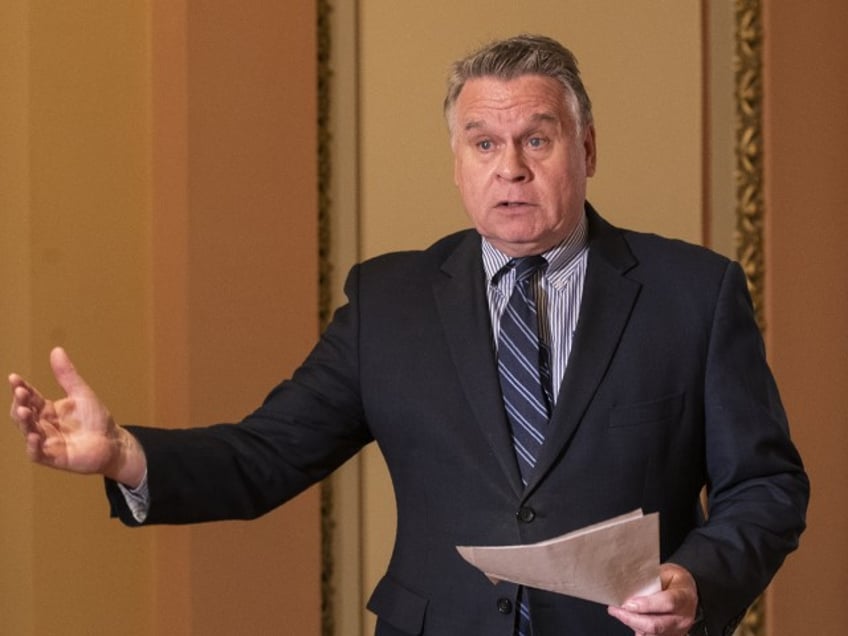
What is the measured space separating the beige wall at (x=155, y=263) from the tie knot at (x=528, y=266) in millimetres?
1170

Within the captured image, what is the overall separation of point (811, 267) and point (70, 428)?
224 centimetres

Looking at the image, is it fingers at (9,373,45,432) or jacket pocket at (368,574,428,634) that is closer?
fingers at (9,373,45,432)

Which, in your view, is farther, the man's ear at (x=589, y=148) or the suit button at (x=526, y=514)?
the man's ear at (x=589, y=148)

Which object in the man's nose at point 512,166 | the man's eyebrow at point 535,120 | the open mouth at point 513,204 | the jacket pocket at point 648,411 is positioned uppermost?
the man's eyebrow at point 535,120

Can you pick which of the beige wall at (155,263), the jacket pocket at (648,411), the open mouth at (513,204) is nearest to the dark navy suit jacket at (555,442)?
the jacket pocket at (648,411)

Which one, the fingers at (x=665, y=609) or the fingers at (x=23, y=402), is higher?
the fingers at (x=23, y=402)

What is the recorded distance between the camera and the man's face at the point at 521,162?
2152 mm

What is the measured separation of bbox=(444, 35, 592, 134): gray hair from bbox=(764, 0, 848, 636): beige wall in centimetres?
158

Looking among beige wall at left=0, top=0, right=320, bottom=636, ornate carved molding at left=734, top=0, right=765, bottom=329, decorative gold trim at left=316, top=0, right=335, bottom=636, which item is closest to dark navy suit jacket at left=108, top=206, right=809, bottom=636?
beige wall at left=0, top=0, right=320, bottom=636

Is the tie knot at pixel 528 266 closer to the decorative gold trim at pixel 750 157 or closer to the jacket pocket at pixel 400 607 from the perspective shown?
the jacket pocket at pixel 400 607

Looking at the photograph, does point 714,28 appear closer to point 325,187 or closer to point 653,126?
point 653,126

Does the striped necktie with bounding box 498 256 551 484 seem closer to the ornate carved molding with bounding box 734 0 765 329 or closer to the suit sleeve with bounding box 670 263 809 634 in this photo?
the suit sleeve with bounding box 670 263 809 634

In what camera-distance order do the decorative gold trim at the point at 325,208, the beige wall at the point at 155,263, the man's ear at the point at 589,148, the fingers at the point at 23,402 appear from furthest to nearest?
the decorative gold trim at the point at 325,208 < the beige wall at the point at 155,263 < the man's ear at the point at 589,148 < the fingers at the point at 23,402

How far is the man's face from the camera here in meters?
2.15
